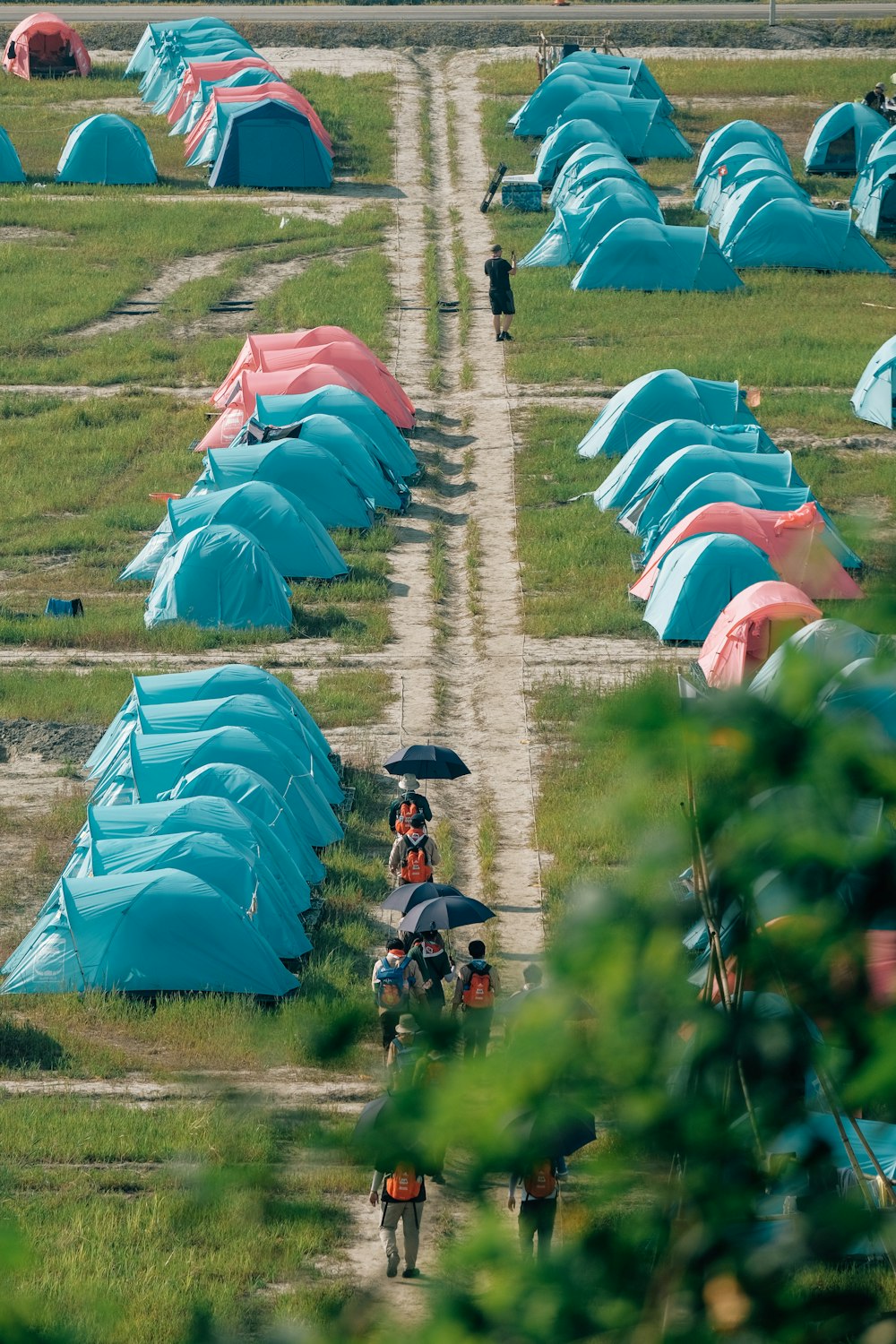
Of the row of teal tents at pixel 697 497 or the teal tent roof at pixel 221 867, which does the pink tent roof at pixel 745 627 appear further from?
the teal tent roof at pixel 221 867

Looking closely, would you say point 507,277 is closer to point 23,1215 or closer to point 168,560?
point 168,560

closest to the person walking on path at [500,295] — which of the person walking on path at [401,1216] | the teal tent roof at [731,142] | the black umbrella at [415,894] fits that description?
the teal tent roof at [731,142]

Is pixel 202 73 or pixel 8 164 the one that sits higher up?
pixel 202 73

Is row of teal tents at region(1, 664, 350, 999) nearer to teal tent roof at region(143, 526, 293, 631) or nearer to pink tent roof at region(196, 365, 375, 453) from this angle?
teal tent roof at region(143, 526, 293, 631)

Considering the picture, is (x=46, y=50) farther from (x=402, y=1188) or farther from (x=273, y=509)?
(x=402, y=1188)

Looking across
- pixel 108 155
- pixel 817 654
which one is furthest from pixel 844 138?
pixel 817 654

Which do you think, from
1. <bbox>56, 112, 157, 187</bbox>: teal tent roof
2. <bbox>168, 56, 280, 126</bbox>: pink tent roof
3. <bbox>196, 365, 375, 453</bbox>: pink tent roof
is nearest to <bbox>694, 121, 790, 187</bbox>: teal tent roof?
<bbox>168, 56, 280, 126</bbox>: pink tent roof

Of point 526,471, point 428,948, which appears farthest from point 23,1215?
point 526,471
